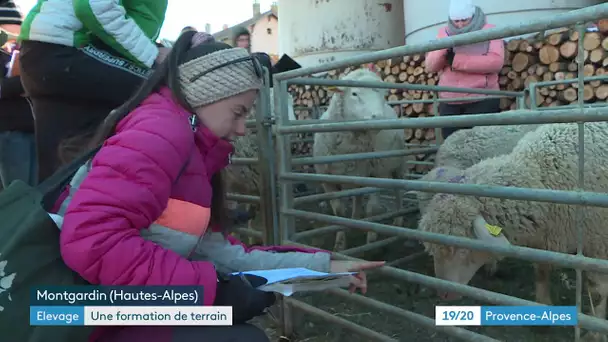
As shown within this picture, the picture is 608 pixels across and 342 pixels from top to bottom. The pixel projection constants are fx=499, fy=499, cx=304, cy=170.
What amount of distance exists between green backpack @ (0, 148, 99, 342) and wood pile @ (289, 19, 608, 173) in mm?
4191

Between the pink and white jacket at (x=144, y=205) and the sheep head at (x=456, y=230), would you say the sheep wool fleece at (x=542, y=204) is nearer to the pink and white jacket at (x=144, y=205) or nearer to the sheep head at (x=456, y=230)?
the sheep head at (x=456, y=230)

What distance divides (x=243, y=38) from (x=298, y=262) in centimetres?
471

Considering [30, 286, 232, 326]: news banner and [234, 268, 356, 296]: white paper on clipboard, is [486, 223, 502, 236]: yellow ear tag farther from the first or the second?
[30, 286, 232, 326]: news banner

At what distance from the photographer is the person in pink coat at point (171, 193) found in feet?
3.62

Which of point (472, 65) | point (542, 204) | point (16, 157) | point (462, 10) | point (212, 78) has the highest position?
point (462, 10)

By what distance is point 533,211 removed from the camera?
2760mm

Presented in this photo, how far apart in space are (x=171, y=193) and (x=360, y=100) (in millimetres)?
3903

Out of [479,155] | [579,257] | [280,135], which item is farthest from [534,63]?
[579,257]

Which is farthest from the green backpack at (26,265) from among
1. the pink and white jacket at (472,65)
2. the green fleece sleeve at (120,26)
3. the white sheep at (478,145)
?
the pink and white jacket at (472,65)

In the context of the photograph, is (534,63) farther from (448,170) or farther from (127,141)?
(127,141)

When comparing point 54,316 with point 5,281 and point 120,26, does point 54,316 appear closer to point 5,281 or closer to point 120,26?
point 5,281

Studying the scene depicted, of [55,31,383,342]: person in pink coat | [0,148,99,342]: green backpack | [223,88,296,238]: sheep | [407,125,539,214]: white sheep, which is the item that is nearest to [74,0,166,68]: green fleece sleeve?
[55,31,383,342]: person in pink coat

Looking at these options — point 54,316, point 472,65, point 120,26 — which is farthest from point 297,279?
point 472,65

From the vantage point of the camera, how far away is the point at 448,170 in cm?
331
